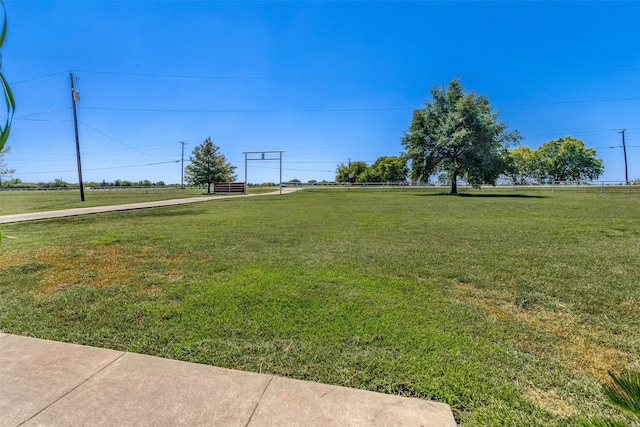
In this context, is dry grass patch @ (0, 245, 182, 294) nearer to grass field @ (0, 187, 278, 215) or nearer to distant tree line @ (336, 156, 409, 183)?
grass field @ (0, 187, 278, 215)

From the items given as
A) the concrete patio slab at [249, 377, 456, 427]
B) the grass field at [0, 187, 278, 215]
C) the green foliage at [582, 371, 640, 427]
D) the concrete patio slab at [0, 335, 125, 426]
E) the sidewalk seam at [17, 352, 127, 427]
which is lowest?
the grass field at [0, 187, 278, 215]

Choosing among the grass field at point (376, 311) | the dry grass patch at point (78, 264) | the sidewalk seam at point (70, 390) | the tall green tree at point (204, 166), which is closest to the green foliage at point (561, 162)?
the tall green tree at point (204, 166)

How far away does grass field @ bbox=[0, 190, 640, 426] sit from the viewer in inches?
77.6

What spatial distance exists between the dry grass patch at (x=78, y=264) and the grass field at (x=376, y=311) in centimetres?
3

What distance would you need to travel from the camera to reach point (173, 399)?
1.77 meters

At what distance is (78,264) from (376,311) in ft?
14.9

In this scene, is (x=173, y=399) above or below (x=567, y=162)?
below

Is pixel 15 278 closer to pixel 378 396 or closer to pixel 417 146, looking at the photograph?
pixel 378 396

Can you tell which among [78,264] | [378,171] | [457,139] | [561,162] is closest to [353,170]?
[378,171]

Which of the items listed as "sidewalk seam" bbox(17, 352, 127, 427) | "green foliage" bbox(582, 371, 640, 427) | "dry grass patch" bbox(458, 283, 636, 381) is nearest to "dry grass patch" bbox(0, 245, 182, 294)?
"sidewalk seam" bbox(17, 352, 127, 427)

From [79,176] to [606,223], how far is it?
83.2ft

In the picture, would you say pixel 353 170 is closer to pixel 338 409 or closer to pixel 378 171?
pixel 378 171

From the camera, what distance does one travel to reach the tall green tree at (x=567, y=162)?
58.7 m

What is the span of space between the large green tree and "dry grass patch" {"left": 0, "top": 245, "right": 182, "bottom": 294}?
25927 mm
